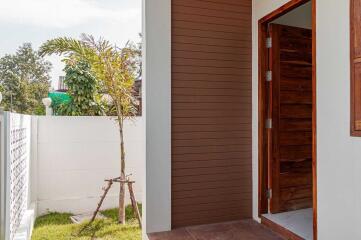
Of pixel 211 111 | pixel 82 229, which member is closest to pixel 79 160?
pixel 82 229

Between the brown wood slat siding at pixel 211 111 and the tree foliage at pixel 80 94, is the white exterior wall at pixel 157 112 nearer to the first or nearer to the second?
the brown wood slat siding at pixel 211 111

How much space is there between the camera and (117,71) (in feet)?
13.3

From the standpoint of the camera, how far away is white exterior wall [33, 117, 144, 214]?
4369 mm

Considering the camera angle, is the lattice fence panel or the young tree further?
the young tree

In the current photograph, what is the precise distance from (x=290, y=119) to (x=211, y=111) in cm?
87

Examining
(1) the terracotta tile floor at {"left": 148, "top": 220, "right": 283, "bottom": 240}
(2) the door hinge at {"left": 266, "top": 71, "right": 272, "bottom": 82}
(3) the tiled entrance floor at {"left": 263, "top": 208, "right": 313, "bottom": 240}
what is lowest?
(1) the terracotta tile floor at {"left": 148, "top": 220, "right": 283, "bottom": 240}

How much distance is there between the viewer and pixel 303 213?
2.94m

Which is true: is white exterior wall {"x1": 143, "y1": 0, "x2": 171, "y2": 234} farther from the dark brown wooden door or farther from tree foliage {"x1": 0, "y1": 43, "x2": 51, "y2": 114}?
tree foliage {"x1": 0, "y1": 43, "x2": 51, "y2": 114}

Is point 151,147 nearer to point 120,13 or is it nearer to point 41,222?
point 41,222

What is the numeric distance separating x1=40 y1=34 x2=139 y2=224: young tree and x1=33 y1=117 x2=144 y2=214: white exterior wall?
1.61 feet

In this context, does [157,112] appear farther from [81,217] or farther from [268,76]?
[81,217]

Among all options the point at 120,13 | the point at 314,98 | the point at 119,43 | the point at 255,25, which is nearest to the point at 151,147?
the point at 314,98

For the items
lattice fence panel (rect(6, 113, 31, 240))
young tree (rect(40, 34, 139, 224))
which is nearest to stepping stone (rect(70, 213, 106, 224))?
young tree (rect(40, 34, 139, 224))

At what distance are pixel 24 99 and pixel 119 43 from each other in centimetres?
522
